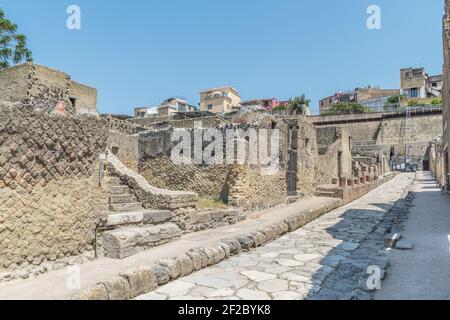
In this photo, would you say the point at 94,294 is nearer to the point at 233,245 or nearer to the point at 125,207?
the point at 233,245

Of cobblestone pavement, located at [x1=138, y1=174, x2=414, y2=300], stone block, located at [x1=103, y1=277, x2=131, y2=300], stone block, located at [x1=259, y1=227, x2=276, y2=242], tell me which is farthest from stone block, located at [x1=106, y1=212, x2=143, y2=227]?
stone block, located at [x1=259, y1=227, x2=276, y2=242]

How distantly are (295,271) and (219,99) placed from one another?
2488 inches

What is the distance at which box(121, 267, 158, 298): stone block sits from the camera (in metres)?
4.21

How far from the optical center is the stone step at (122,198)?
8047 millimetres

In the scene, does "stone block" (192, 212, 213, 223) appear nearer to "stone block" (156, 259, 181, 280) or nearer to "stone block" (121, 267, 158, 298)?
"stone block" (156, 259, 181, 280)

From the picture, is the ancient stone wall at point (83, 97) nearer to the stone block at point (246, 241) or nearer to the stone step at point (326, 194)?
the stone step at point (326, 194)

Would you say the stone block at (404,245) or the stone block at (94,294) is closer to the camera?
the stone block at (94,294)

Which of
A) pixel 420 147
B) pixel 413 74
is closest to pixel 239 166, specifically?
pixel 420 147

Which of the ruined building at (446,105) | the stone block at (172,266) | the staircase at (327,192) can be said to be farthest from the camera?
the staircase at (327,192)

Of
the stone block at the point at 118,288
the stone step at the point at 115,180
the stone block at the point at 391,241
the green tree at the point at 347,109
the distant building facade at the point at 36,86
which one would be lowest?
the stone block at the point at 391,241

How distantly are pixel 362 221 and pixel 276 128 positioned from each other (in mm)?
4383

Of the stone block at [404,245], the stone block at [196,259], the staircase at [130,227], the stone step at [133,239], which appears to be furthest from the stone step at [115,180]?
the stone block at [404,245]

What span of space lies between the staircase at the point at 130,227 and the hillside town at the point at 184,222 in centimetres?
3

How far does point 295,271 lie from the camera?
5.26 metres
